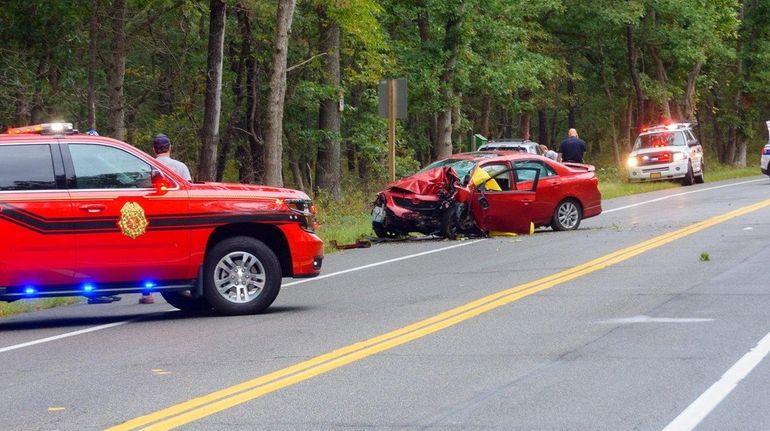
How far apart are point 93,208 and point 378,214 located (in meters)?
10.0

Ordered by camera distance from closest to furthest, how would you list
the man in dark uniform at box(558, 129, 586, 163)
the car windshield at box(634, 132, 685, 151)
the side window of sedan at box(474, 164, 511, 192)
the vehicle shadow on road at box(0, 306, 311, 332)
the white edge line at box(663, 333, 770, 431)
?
the white edge line at box(663, 333, 770, 431)
the vehicle shadow on road at box(0, 306, 311, 332)
the side window of sedan at box(474, 164, 511, 192)
the man in dark uniform at box(558, 129, 586, 163)
the car windshield at box(634, 132, 685, 151)

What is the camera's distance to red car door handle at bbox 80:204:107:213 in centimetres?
1225

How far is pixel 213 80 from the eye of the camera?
2592cm

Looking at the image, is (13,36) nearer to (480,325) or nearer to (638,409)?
(480,325)

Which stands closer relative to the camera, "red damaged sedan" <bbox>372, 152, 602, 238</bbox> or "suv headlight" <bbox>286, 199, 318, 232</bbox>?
"suv headlight" <bbox>286, 199, 318, 232</bbox>

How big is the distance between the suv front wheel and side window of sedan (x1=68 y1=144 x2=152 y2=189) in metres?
1.05

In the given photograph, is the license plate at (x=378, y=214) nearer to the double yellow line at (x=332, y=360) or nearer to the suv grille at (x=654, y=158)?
the double yellow line at (x=332, y=360)

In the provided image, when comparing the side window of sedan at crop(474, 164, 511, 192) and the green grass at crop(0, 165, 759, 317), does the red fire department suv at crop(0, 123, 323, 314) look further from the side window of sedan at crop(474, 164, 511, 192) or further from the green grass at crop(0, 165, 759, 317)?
the side window of sedan at crop(474, 164, 511, 192)

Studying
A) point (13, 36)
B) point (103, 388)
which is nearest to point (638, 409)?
point (103, 388)

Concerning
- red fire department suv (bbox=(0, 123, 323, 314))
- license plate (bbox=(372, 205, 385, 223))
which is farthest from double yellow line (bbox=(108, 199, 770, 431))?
license plate (bbox=(372, 205, 385, 223))

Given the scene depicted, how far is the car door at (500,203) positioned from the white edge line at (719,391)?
11.7 m

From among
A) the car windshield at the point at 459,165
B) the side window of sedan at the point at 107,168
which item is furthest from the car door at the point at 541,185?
the side window of sedan at the point at 107,168

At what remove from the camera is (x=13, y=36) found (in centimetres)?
2908

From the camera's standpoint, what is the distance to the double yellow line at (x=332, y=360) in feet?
25.8
